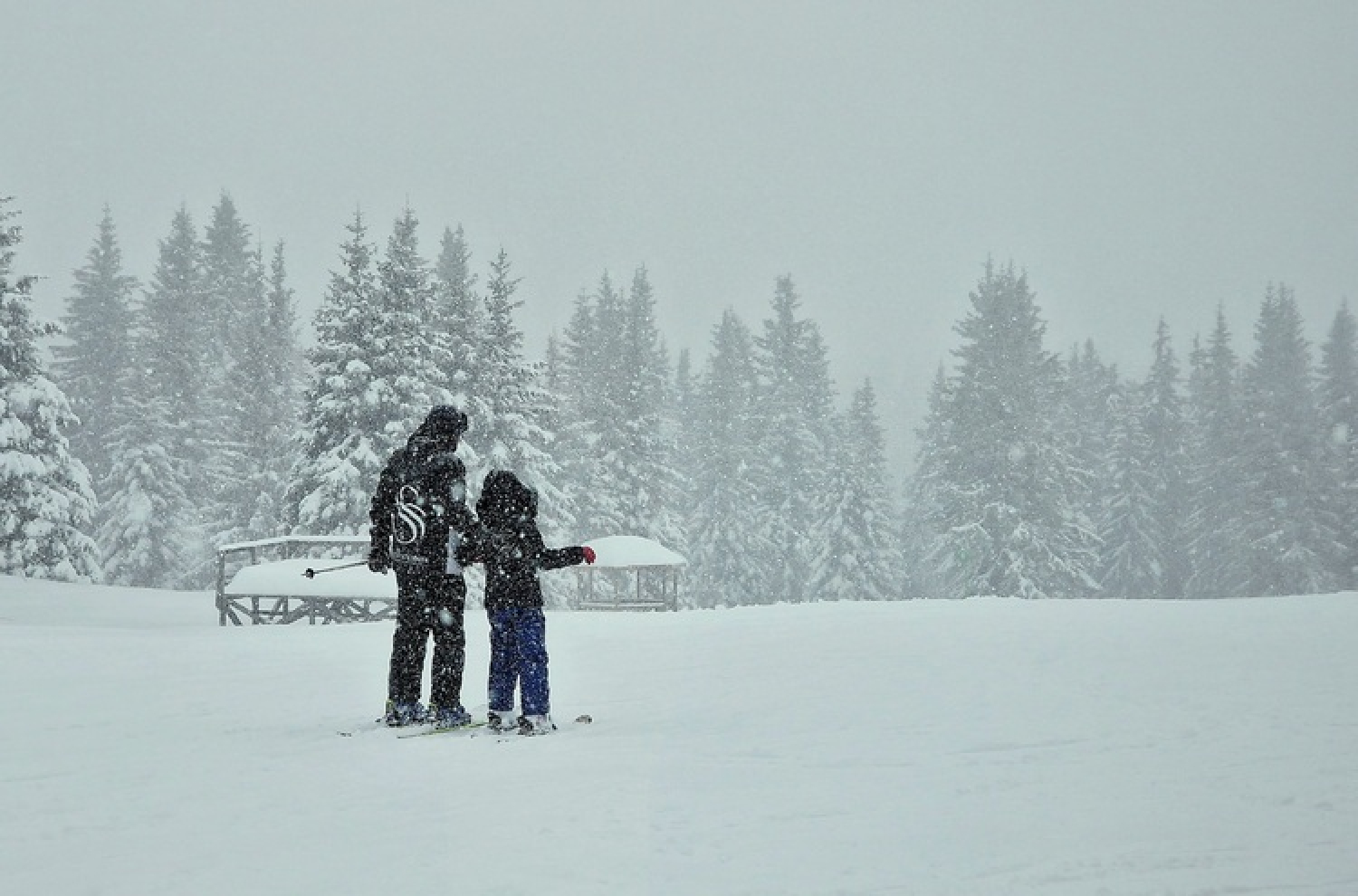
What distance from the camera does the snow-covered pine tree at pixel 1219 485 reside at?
43531 mm

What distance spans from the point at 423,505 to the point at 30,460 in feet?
73.0

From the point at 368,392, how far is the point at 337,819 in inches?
946

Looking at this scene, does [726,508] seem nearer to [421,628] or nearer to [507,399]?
[507,399]

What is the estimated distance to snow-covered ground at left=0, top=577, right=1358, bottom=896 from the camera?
4.19 metres

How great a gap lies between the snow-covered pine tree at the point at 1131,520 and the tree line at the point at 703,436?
139mm

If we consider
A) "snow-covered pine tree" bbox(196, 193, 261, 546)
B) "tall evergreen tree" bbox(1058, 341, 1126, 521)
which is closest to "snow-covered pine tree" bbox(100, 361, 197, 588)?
"snow-covered pine tree" bbox(196, 193, 261, 546)

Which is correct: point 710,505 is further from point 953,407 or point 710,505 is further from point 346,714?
point 346,714

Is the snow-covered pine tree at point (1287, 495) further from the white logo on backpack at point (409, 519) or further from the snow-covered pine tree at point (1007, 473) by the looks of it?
the white logo on backpack at point (409, 519)

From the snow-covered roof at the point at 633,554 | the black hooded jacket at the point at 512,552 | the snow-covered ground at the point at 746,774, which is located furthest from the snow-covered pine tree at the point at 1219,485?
the black hooded jacket at the point at 512,552

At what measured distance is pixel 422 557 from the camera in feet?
26.3

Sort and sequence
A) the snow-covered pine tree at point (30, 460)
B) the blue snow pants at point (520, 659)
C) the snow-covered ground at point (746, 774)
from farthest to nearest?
the snow-covered pine tree at point (30, 460)
the blue snow pants at point (520, 659)
the snow-covered ground at point (746, 774)

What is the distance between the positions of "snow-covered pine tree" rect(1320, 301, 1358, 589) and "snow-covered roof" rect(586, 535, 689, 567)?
91.3 ft

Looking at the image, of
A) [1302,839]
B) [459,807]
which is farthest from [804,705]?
[1302,839]

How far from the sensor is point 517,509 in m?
7.74
